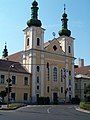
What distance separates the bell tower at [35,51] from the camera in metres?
75.1

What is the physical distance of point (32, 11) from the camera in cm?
7906

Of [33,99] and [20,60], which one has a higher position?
[20,60]

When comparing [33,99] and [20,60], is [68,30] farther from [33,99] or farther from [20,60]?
[33,99]

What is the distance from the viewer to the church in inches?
2982

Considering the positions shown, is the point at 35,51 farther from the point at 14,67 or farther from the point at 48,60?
the point at 14,67

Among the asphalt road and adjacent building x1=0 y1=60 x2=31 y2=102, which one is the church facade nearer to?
adjacent building x1=0 y1=60 x2=31 y2=102

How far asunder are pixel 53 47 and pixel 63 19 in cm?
1055

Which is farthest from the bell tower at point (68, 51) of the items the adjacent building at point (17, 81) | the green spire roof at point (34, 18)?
the adjacent building at point (17, 81)

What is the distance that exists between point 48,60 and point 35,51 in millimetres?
4998

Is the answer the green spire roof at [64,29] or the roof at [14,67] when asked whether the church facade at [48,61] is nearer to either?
the green spire roof at [64,29]

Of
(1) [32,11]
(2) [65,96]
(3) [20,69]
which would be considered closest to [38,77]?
(3) [20,69]

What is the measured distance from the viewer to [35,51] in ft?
251

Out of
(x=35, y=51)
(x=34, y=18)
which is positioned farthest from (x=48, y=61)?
(x=34, y=18)

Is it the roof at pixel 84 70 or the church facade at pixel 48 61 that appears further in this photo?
the roof at pixel 84 70
